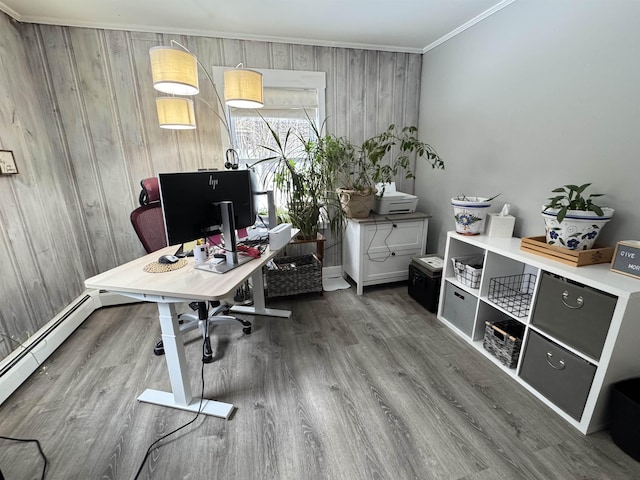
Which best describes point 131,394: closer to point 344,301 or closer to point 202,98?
point 344,301

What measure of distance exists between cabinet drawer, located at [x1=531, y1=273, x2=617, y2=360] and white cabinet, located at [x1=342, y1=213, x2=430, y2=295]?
1.30 meters

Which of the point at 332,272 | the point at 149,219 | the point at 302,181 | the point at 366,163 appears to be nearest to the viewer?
the point at 149,219

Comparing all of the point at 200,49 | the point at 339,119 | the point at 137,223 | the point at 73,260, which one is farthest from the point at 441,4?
the point at 73,260

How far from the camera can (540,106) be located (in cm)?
185

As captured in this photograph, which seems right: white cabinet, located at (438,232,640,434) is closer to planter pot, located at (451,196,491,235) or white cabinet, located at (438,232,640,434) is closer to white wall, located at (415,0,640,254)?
planter pot, located at (451,196,491,235)

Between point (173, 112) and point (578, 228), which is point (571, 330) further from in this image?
point (173, 112)

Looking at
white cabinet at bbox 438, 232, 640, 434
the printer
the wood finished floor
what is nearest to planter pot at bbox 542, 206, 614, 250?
white cabinet at bbox 438, 232, 640, 434

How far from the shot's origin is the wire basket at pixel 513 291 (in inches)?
71.7

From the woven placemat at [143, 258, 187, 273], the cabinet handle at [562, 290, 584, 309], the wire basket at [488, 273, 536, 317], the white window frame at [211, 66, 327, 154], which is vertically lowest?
the wire basket at [488, 273, 536, 317]

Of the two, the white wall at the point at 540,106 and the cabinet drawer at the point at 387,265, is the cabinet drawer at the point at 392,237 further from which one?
the white wall at the point at 540,106

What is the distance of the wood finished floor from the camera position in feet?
4.04

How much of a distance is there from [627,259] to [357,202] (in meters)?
1.74

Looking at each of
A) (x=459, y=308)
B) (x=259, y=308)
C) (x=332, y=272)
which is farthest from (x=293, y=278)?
(x=459, y=308)

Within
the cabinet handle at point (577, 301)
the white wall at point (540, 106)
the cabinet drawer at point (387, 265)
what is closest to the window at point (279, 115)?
the cabinet drawer at point (387, 265)
